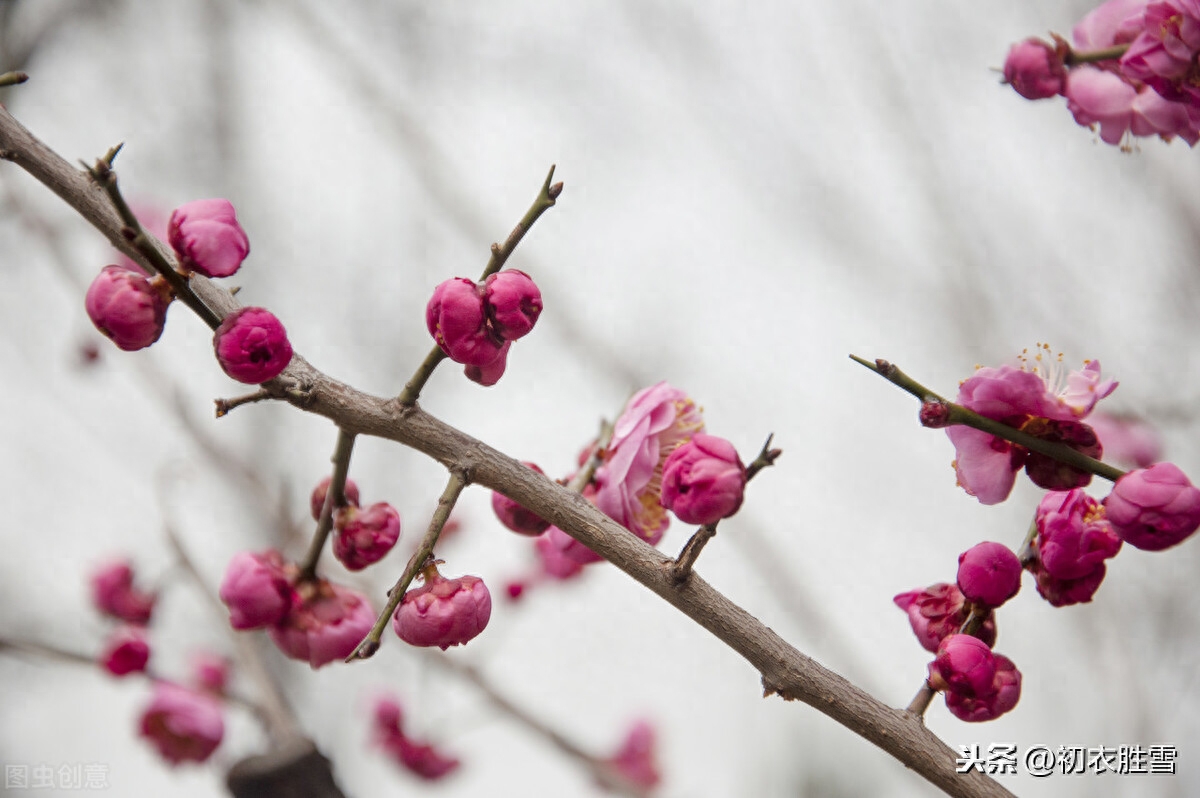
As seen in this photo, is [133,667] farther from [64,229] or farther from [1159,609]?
[1159,609]

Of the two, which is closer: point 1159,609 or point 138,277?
point 138,277

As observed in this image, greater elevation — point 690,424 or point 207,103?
point 207,103

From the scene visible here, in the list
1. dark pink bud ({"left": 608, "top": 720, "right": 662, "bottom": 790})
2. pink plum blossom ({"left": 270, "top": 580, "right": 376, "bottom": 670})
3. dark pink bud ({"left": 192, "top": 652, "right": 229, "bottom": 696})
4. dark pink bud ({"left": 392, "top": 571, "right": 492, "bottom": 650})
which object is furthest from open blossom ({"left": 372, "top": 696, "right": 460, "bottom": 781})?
dark pink bud ({"left": 392, "top": 571, "right": 492, "bottom": 650})

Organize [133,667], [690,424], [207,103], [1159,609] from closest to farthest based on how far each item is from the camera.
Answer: [690,424] → [133,667] → [1159,609] → [207,103]

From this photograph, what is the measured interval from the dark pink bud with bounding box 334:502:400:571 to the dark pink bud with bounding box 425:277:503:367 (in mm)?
117

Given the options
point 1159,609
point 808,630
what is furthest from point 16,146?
point 1159,609

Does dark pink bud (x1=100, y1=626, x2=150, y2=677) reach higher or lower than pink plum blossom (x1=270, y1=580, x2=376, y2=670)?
lower

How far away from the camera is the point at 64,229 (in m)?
1.27

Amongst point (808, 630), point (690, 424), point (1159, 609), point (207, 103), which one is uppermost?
point (1159, 609)

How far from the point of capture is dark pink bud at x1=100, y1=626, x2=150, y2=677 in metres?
0.76

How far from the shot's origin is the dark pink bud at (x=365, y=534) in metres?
0.45

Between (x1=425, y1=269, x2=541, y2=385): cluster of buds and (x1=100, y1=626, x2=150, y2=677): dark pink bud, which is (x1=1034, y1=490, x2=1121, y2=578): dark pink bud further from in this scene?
(x1=100, y1=626, x2=150, y2=677): dark pink bud

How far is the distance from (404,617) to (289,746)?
22cm

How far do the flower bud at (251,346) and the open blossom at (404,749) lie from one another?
0.92 m
